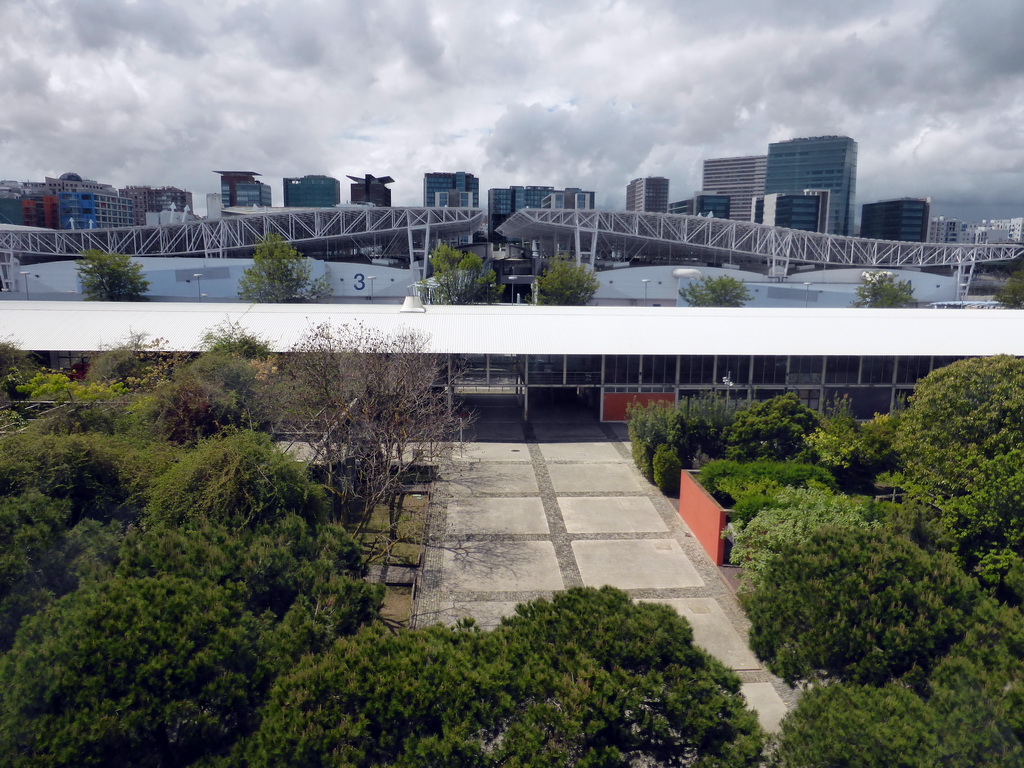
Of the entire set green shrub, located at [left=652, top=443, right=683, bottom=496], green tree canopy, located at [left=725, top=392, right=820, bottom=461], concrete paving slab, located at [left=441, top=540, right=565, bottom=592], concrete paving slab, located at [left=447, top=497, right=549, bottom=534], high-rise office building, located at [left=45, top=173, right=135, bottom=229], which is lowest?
Answer: concrete paving slab, located at [left=441, top=540, right=565, bottom=592]

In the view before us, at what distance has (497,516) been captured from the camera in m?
17.1

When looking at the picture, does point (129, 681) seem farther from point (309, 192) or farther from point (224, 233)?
point (309, 192)

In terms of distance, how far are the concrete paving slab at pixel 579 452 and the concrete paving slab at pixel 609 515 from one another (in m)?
3.49

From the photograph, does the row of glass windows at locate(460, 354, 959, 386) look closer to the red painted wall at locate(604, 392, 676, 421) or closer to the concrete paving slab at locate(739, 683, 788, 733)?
the red painted wall at locate(604, 392, 676, 421)

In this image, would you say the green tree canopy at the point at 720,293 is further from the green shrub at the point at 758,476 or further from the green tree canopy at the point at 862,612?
the green tree canopy at the point at 862,612

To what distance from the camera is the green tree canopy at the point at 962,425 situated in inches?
481

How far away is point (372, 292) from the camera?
57.9 meters

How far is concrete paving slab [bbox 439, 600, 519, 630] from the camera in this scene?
12180 mm

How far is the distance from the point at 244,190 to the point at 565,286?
394 ft

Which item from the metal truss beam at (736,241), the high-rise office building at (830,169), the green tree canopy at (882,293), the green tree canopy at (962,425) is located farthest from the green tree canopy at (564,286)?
the high-rise office building at (830,169)

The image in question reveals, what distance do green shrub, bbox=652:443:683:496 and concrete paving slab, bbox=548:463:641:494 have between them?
907 millimetres

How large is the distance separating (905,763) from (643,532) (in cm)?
1034

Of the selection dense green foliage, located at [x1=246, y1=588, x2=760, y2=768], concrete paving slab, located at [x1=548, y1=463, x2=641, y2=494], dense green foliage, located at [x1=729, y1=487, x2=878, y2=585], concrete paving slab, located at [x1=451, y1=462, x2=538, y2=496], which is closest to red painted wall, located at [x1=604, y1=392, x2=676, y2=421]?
concrete paving slab, located at [x1=548, y1=463, x2=641, y2=494]

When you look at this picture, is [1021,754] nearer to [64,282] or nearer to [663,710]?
[663,710]
